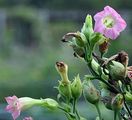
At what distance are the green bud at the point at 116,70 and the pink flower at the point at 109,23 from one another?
4 cm

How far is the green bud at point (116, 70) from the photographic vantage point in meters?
1.10

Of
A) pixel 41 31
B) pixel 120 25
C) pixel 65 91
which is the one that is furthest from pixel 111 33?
pixel 41 31

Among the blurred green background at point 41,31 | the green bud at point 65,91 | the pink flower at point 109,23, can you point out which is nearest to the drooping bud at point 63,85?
the green bud at point 65,91

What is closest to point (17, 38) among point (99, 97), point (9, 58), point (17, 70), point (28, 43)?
point (28, 43)

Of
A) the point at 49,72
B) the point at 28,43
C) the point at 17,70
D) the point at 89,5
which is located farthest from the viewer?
the point at 89,5

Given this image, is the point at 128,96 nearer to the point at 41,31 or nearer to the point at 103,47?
the point at 103,47

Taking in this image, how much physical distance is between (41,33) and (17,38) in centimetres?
143

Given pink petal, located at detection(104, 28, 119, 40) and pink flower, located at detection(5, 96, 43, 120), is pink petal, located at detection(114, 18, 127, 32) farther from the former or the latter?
pink flower, located at detection(5, 96, 43, 120)

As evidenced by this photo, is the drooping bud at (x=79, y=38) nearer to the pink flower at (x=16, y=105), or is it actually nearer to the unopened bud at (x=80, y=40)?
the unopened bud at (x=80, y=40)

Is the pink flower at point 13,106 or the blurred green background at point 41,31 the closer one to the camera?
the pink flower at point 13,106

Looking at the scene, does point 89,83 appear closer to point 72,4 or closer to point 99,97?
point 99,97

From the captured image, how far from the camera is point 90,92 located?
45.2 inches

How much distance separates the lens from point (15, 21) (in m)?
25.7

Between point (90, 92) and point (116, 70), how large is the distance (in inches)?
2.7
